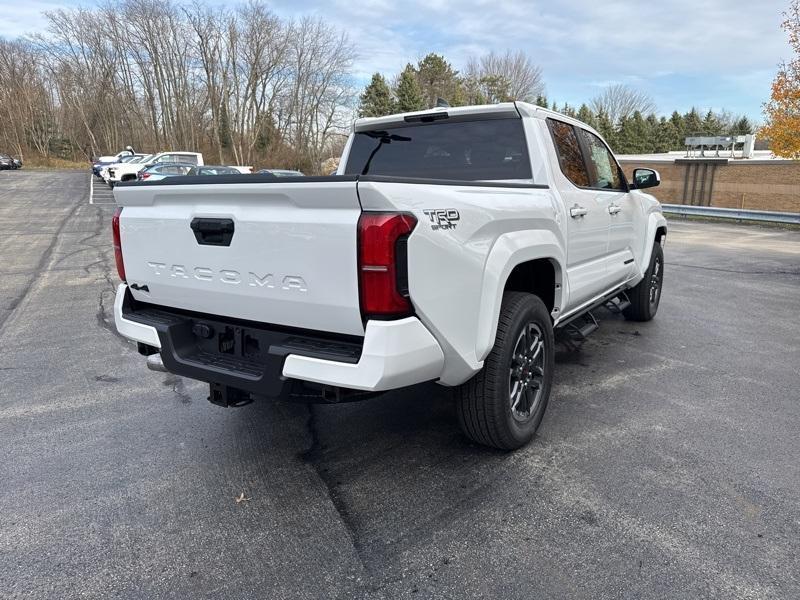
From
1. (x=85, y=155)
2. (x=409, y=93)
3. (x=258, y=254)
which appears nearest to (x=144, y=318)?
(x=258, y=254)

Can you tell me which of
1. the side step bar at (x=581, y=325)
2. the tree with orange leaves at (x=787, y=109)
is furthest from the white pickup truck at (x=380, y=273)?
the tree with orange leaves at (x=787, y=109)

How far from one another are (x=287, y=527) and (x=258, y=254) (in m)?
1.28

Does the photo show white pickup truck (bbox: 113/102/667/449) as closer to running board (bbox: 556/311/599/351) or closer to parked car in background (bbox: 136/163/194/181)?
running board (bbox: 556/311/599/351)

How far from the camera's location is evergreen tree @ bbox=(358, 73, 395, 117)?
49375mm

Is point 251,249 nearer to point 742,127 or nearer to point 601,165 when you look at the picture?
point 601,165

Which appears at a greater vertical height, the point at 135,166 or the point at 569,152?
the point at 135,166

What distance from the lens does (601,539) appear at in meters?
2.44

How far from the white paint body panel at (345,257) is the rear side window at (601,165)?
4.68 ft

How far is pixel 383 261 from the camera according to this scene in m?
2.18

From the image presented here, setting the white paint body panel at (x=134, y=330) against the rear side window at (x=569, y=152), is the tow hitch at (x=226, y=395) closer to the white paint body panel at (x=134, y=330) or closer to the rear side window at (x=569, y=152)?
the white paint body panel at (x=134, y=330)

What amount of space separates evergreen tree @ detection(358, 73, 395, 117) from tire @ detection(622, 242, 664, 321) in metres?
45.7

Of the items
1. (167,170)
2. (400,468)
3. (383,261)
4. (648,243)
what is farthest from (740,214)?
(383,261)

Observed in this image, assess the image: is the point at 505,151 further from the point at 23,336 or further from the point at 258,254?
the point at 23,336

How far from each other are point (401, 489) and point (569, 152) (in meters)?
2.75
